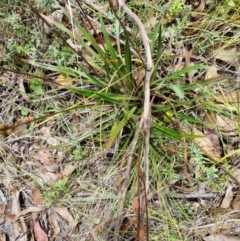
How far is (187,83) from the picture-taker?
171 centimetres

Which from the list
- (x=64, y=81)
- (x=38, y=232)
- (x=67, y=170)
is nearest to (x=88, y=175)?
(x=67, y=170)

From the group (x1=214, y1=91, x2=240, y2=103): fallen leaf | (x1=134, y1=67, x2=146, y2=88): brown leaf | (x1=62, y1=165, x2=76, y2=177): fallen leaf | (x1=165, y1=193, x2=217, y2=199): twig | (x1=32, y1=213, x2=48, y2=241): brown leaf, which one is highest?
(x1=134, y1=67, x2=146, y2=88): brown leaf

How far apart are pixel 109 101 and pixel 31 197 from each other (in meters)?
0.58

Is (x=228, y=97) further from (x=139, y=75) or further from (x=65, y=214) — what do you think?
(x=65, y=214)

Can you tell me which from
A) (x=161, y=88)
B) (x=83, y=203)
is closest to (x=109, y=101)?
(x=161, y=88)

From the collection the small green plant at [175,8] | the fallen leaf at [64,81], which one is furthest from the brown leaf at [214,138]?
the fallen leaf at [64,81]

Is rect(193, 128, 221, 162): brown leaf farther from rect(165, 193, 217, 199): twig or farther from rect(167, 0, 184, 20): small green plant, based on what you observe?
rect(167, 0, 184, 20): small green plant

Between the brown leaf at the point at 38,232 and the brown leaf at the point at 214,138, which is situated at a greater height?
the brown leaf at the point at 214,138

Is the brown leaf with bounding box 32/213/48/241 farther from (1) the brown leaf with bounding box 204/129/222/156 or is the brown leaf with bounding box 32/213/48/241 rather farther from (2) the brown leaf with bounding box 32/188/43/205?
(1) the brown leaf with bounding box 204/129/222/156

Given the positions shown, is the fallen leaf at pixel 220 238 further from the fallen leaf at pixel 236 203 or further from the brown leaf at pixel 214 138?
the brown leaf at pixel 214 138

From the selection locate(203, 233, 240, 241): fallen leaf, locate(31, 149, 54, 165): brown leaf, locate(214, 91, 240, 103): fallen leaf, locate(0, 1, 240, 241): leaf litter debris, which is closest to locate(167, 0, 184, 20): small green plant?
locate(0, 1, 240, 241): leaf litter debris

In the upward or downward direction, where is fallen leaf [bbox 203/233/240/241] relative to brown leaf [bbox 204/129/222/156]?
downward

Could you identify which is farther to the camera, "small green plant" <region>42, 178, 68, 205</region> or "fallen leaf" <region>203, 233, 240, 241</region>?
"small green plant" <region>42, 178, 68, 205</region>

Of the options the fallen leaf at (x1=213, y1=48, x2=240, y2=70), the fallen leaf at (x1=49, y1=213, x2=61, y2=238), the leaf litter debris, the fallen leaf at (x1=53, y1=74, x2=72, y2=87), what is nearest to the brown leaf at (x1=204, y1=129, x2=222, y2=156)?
the leaf litter debris
